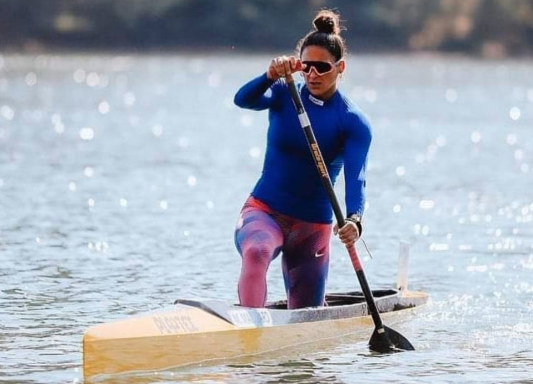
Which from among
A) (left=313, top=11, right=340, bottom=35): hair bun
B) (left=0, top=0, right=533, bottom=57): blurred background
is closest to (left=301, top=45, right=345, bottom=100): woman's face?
(left=313, top=11, right=340, bottom=35): hair bun

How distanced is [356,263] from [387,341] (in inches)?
30.4

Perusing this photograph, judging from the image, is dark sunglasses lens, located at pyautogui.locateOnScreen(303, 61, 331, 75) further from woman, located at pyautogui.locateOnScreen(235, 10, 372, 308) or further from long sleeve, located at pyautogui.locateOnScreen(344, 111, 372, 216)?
long sleeve, located at pyautogui.locateOnScreen(344, 111, 372, 216)

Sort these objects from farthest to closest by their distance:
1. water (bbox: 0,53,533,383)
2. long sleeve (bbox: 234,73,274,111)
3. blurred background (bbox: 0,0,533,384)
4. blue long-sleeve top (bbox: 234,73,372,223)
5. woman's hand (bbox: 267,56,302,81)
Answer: blurred background (bbox: 0,0,533,384) → water (bbox: 0,53,533,383) → blue long-sleeve top (bbox: 234,73,372,223) → long sleeve (bbox: 234,73,274,111) → woman's hand (bbox: 267,56,302,81)

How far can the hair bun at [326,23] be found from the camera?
35.6ft

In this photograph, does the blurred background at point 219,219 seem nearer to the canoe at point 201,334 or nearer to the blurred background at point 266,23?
the canoe at point 201,334

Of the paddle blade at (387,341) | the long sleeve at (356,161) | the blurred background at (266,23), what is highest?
the blurred background at (266,23)

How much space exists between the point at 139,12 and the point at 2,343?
87062mm

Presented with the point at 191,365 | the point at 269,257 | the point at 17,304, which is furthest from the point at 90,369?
the point at 17,304

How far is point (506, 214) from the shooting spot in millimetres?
20781

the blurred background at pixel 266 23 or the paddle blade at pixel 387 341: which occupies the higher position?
the blurred background at pixel 266 23

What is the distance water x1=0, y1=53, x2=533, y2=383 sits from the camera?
1141 cm

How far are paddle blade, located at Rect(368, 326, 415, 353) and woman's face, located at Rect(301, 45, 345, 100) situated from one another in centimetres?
189

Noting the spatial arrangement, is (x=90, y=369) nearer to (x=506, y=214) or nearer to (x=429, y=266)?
(x=429, y=266)

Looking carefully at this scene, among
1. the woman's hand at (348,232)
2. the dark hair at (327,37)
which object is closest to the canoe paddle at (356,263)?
the woman's hand at (348,232)
